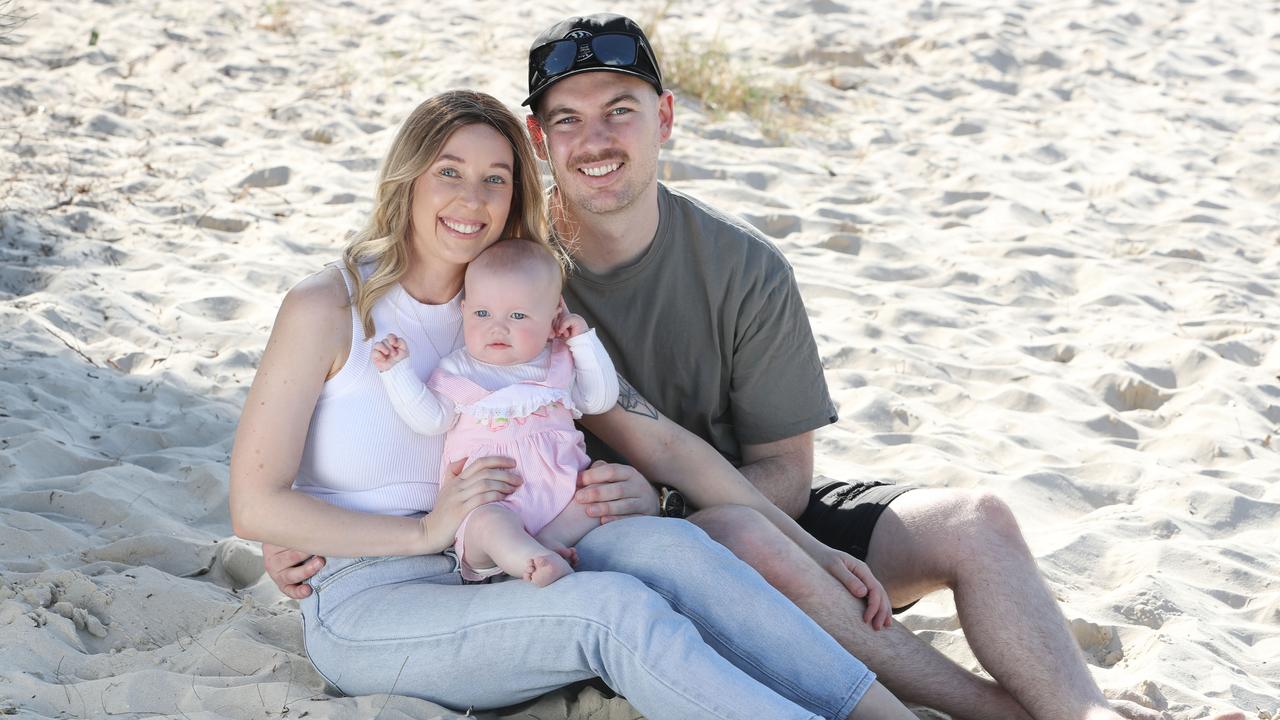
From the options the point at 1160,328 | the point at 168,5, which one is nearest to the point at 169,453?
the point at 1160,328

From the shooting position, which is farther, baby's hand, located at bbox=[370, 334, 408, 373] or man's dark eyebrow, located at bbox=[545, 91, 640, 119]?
man's dark eyebrow, located at bbox=[545, 91, 640, 119]

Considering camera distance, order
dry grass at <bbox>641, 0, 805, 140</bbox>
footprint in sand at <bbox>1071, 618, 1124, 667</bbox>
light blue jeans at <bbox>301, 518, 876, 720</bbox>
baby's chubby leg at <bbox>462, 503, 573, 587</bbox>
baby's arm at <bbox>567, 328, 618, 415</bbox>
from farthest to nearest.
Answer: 1. dry grass at <bbox>641, 0, 805, 140</bbox>
2. footprint in sand at <bbox>1071, 618, 1124, 667</bbox>
3. baby's arm at <bbox>567, 328, 618, 415</bbox>
4. baby's chubby leg at <bbox>462, 503, 573, 587</bbox>
5. light blue jeans at <bbox>301, 518, 876, 720</bbox>

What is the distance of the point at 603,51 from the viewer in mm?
3477

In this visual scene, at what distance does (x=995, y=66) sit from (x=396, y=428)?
7097mm

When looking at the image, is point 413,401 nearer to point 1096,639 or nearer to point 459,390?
point 459,390

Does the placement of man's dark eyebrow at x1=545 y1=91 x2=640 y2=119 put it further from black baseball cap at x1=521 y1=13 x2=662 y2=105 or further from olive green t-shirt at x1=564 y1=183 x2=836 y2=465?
olive green t-shirt at x1=564 y1=183 x2=836 y2=465

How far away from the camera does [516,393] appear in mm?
2980

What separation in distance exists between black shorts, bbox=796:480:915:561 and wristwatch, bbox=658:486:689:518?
0.45 meters

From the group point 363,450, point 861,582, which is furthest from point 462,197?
point 861,582

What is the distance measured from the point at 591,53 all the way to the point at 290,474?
4.62 feet

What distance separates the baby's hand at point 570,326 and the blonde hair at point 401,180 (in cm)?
40

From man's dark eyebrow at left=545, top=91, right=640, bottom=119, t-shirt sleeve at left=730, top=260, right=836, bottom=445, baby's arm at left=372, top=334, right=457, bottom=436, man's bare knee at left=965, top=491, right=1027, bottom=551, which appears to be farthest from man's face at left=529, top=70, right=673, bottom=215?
man's bare knee at left=965, top=491, right=1027, bottom=551

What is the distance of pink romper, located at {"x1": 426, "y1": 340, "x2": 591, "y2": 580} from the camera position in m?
2.93

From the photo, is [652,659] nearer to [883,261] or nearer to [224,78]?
[883,261]
